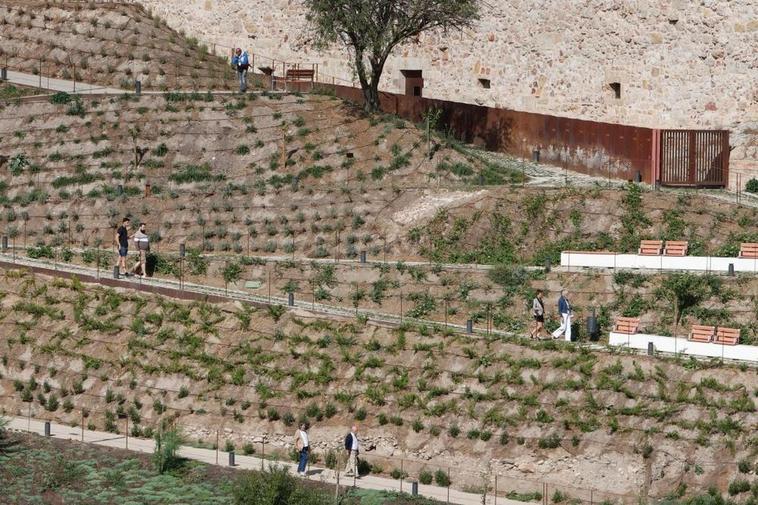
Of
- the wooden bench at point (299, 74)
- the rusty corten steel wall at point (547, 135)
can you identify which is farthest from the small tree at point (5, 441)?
the wooden bench at point (299, 74)

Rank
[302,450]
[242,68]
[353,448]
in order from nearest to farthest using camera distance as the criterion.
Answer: [353,448] → [302,450] → [242,68]

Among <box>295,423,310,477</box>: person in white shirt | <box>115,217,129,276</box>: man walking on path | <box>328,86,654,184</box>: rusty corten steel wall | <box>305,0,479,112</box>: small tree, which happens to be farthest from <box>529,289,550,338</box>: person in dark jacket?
<box>305,0,479,112</box>: small tree

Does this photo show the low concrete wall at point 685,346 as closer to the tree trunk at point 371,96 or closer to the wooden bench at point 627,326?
the wooden bench at point 627,326

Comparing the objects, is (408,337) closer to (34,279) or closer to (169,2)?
(34,279)

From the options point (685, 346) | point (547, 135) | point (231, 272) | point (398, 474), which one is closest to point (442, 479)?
point (398, 474)

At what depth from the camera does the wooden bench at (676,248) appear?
2108 inches

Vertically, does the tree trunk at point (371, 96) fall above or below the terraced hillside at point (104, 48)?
below

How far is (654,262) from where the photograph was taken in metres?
53.4

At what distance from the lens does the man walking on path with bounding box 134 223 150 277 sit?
56.1 meters

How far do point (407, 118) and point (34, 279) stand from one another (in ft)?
49.6

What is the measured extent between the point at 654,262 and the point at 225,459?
12108mm

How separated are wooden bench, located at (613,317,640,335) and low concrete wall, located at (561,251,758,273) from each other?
2.64 meters

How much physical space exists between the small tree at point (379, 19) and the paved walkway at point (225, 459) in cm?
1742

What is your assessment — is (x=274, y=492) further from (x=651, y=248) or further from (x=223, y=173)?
(x=223, y=173)
